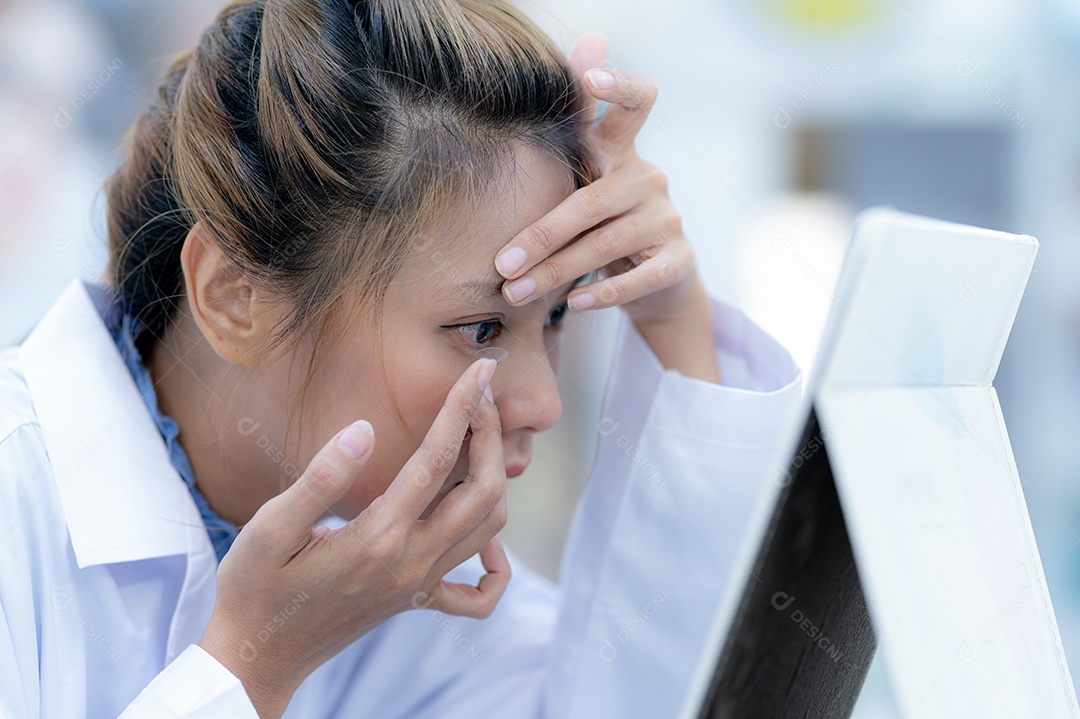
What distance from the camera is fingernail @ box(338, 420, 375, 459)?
62 cm

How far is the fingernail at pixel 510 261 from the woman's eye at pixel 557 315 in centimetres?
13

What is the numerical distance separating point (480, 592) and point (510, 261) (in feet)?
1.01

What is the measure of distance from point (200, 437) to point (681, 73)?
2844mm

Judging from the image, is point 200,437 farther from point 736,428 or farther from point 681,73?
point 681,73

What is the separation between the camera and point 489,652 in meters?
1.01

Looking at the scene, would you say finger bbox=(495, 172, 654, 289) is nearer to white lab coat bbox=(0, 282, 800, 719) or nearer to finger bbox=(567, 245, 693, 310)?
finger bbox=(567, 245, 693, 310)

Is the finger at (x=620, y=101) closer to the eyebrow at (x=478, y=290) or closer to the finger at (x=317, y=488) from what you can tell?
the eyebrow at (x=478, y=290)

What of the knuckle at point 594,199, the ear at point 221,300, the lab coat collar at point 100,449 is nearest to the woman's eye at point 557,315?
the knuckle at point 594,199

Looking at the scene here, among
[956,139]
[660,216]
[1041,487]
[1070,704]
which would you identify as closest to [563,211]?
[660,216]

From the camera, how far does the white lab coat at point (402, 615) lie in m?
0.72

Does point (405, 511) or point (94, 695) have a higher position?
point (405, 511)

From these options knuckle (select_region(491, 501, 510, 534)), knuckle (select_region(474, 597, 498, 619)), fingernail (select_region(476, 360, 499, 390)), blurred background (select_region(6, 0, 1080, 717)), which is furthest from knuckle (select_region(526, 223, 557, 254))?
blurred background (select_region(6, 0, 1080, 717))

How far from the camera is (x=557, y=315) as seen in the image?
871 mm

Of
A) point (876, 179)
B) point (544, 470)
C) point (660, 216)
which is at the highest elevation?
point (660, 216)
